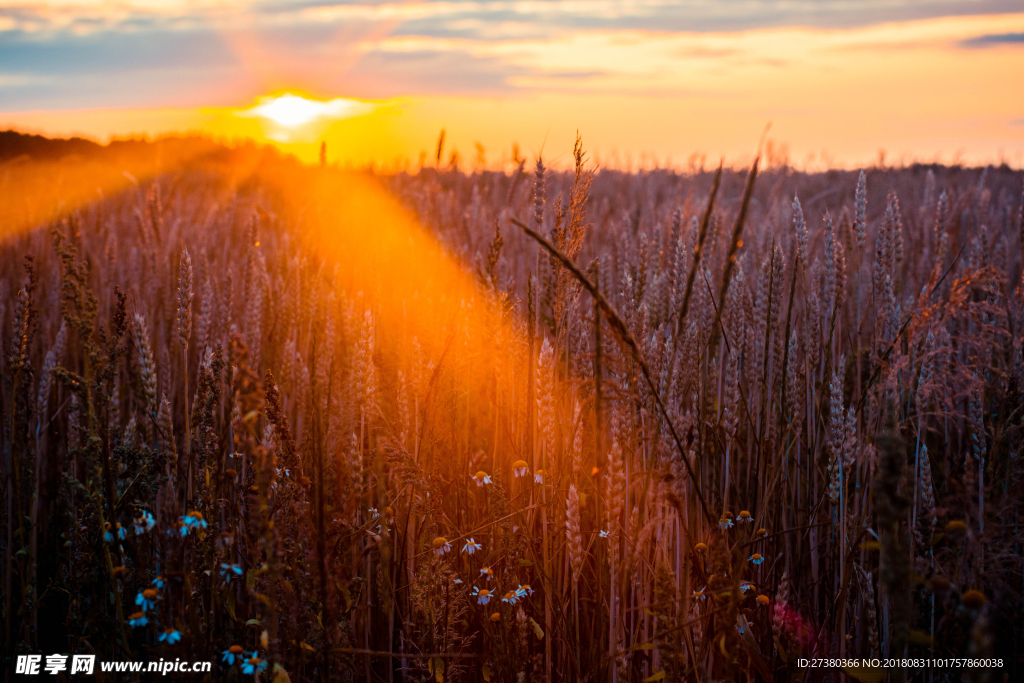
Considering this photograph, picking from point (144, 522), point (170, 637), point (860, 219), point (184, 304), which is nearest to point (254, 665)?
point (170, 637)

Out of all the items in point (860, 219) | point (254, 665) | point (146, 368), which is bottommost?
point (254, 665)

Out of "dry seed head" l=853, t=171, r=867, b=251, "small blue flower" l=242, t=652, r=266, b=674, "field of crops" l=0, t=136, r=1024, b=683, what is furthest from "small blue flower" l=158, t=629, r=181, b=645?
"dry seed head" l=853, t=171, r=867, b=251

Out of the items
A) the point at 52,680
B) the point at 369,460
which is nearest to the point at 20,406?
the point at 52,680

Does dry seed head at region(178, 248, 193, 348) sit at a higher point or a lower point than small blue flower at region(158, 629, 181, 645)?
higher

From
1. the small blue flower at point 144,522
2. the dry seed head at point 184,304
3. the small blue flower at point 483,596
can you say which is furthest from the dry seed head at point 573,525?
the dry seed head at point 184,304

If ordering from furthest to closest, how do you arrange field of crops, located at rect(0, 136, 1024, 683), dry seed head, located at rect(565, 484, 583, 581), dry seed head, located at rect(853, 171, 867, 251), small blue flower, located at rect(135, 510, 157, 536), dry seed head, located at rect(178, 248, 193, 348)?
dry seed head, located at rect(853, 171, 867, 251), dry seed head, located at rect(178, 248, 193, 348), small blue flower, located at rect(135, 510, 157, 536), dry seed head, located at rect(565, 484, 583, 581), field of crops, located at rect(0, 136, 1024, 683)

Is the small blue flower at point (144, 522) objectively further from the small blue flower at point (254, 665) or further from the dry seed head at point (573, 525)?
the dry seed head at point (573, 525)

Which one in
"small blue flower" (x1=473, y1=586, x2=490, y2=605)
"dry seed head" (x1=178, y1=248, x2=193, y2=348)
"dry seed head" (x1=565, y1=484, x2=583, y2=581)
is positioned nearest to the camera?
"dry seed head" (x1=565, y1=484, x2=583, y2=581)

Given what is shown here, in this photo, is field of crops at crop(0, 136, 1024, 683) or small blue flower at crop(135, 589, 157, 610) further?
small blue flower at crop(135, 589, 157, 610)

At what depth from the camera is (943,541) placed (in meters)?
1.95

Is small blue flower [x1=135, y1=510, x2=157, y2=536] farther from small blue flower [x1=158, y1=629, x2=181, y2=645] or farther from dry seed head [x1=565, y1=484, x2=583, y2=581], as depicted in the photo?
dry seed head [x1=565, y1=484, x2=583, y2=581]

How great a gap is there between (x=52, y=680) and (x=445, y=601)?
3.80 feet

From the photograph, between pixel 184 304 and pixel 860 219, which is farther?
pixel 860 219

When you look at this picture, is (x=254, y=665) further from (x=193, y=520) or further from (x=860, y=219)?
(x=860, y=219)
